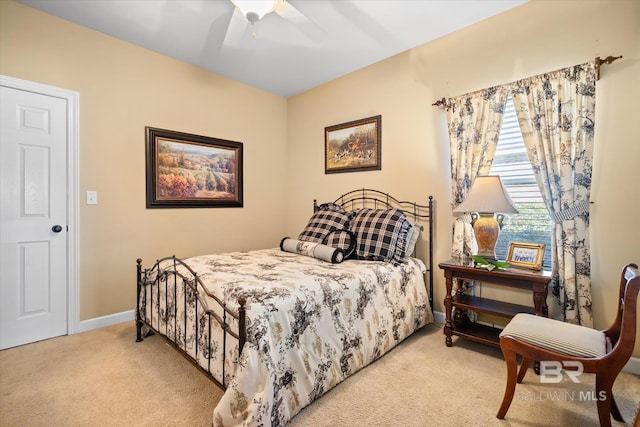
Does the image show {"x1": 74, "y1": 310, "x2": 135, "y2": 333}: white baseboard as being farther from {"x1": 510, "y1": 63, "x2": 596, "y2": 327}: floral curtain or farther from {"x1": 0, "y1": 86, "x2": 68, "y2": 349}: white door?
{"x1": 510, "y1": 63, "x2": 596, "y2": 327}: floral curtain

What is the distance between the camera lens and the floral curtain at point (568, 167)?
211cm

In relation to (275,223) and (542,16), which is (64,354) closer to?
(275,223)

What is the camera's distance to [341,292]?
1992 millimetres

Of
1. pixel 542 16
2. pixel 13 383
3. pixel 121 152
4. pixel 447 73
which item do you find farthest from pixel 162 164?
pixel 542 16

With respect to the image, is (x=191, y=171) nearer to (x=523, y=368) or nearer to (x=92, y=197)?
(x=92, y=197)

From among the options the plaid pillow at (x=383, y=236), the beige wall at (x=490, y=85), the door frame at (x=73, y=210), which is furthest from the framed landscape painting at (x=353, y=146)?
the door frame at (x=73, y=210)

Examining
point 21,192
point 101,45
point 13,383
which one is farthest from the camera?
point 101,45

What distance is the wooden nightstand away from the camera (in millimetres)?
2051

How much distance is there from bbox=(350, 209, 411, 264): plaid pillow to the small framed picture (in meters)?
0.84

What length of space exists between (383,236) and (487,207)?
859 millimetres

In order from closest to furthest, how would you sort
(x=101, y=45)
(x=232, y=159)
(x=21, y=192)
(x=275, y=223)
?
(x=21, y=192), (x=101, y=45), (x=232, y=159), (x=275, y=223)

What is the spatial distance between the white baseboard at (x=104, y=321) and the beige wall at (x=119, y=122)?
0.05 meters

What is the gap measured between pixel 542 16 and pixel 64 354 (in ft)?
15.1

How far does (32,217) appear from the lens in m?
2.54
